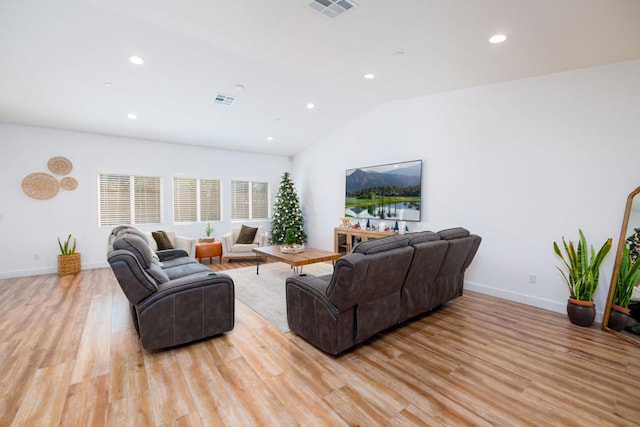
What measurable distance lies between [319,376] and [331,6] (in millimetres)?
3324

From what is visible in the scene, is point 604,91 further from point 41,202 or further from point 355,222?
point 41,202

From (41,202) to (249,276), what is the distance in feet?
14.1

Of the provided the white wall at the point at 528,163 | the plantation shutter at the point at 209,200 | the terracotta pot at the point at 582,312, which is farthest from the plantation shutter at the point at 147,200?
the terracotta pot at the point at 582,312

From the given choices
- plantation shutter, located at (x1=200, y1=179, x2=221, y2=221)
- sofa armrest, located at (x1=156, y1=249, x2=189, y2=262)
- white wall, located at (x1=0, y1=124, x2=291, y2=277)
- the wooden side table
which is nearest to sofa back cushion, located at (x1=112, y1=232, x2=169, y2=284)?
sofa armrest, located at (x1=156, y1=249, x2=189, y2=262)

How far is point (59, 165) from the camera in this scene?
555 centimetres

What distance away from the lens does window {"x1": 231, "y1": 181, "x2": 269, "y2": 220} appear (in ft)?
26.0

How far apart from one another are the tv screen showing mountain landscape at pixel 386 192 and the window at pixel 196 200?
3574mm

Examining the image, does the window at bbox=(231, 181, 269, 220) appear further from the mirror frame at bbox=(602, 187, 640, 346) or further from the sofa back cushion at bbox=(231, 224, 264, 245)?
the mirror frame at bbox=(602, 187, 640, 346)

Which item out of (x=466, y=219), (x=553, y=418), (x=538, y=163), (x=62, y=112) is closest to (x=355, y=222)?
(x=466, y=219)

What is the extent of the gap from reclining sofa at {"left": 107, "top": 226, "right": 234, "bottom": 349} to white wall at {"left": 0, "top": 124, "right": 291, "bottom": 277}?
13.5 feet

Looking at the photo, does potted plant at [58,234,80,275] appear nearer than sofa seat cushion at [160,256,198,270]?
No

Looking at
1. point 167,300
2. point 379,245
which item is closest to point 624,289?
point 379,245

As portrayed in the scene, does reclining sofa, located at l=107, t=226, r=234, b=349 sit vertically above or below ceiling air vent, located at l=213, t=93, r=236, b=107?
below

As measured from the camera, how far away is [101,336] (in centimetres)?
300
